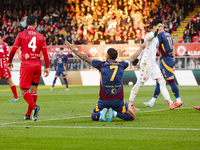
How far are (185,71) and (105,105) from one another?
16681 millimetres

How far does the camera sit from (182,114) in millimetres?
10750

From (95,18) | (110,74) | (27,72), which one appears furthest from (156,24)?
(95,18)

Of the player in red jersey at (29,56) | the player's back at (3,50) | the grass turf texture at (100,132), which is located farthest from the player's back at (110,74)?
the player's back at (3,50)

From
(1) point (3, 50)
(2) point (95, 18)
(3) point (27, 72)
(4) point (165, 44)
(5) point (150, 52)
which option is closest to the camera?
(3) point (27, 72)

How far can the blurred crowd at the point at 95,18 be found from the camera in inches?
1315

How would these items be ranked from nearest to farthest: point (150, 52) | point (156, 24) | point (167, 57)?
point (156, 24) < point (150, 52) < point (167, 57)

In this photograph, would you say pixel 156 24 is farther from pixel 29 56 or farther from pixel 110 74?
pixel 29 56

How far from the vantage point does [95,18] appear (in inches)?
1421

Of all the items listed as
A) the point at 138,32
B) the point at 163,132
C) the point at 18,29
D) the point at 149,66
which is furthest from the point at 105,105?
the point at 18,29

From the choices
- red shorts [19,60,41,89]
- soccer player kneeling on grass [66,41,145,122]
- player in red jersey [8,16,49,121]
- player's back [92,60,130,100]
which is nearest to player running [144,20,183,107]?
soccer player kneeling on grass [66,41,145,122]

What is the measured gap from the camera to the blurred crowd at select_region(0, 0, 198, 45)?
33.4m

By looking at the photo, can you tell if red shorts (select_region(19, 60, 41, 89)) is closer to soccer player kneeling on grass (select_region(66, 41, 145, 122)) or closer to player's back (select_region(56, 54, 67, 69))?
soccer player kneeling on grass (select_region(66, 41, 145, 122))

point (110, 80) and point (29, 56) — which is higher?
point (29, 56)

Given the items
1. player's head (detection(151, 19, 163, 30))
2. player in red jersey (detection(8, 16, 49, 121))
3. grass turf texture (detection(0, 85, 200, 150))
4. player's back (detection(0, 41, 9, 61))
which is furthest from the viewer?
player's back (detection(0, 41, 9, 61))
